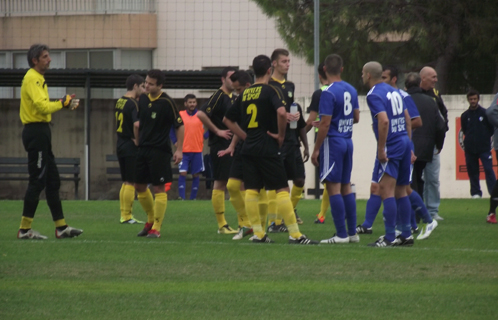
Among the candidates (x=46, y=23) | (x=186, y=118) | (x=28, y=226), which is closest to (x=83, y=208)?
(x=186, y=118)

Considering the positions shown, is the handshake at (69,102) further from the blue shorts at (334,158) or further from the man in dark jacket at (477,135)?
the man in dark jacket at (477,135)

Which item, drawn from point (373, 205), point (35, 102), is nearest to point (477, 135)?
point (373, 205)

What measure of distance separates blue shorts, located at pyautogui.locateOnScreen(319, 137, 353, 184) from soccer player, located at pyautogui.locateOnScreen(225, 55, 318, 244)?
47cm

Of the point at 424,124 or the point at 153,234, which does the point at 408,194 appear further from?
the point at 153,234

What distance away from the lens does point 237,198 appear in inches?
417

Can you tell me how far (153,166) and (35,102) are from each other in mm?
1602

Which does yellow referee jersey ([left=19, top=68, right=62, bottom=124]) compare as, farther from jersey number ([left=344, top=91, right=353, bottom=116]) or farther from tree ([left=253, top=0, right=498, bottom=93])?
tree ([left=253, top=0, right=498, bottom=93])

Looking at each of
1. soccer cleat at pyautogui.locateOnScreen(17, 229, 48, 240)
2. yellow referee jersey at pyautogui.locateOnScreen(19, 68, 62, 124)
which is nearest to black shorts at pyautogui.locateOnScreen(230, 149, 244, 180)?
yellow referee jersey at pyautogui.locateOnScreen(19, 68, 62, 124)

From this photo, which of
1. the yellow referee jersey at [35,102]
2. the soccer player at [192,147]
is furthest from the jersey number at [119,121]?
the soccer player at [192,147]

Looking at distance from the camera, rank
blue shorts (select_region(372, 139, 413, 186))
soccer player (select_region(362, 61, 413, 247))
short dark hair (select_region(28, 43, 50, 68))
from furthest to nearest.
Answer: short dark hair (select_region(28, 43, 50, 68))
blue shorts (select_region(372, 139, 413, 186))
soccer player (select_region(362, 61, 413, 247))

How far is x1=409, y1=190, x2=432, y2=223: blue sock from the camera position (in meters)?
10.4

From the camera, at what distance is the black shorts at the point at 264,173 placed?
9.24 meters

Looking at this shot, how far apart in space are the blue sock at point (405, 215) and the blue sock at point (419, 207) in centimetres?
120

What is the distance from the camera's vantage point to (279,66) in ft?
33.4
